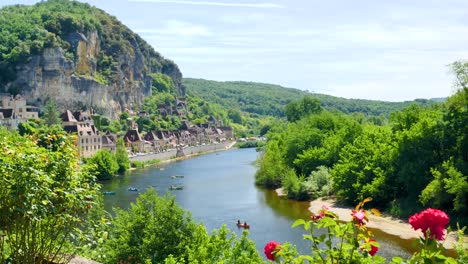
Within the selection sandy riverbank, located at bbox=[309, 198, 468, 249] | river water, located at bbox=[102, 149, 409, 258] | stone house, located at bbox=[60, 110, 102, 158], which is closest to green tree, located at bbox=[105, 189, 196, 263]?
river water, located at bbox=[102, 149, 409, 258]

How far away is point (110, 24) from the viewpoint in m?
140

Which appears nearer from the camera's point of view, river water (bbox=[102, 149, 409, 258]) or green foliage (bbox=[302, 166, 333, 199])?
river water (bbox=[102, 149, 409, 258])

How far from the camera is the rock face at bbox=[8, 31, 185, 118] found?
327 ft

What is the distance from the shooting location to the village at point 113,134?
266ft


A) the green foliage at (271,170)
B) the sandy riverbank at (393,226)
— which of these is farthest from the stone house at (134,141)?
the sandy riverbank at (393,226)

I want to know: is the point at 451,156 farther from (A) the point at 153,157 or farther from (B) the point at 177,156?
(B) the point at 177,156

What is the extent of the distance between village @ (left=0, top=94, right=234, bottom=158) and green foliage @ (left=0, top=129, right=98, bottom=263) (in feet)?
203

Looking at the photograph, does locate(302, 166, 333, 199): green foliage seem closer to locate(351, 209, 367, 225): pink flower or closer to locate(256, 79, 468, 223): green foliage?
locate(256, 79, 468, 223): green foliage

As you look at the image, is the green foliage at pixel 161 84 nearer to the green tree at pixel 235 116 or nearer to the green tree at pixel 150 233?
the green tree at pixel 235 116

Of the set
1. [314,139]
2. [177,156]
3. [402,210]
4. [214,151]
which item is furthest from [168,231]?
[214,151]

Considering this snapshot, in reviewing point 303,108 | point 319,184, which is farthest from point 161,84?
point 319,184

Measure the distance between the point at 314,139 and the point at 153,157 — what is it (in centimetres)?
3885

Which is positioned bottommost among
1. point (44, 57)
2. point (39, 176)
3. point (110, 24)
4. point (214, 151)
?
point (214, 151)

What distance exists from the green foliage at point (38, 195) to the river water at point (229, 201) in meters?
11.1
